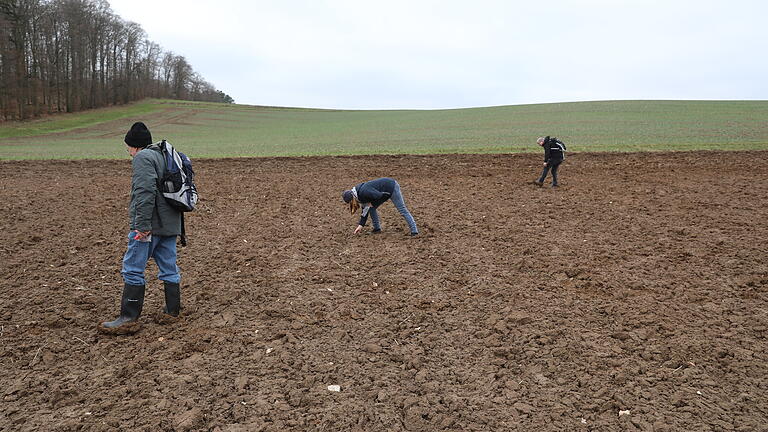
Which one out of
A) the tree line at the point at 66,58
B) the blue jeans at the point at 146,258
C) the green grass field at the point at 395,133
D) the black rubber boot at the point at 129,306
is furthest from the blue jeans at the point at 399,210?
the tree line at the point at 66,58

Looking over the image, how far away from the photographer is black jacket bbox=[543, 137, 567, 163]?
42.4 feet

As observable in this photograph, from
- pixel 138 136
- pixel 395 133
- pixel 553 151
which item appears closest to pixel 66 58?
pixel 395 133

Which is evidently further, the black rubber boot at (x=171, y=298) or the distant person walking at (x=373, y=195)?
the distant person walking at (x=373, y=195)

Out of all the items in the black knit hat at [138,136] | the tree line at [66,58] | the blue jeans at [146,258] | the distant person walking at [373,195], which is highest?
the tree line at [66,58]

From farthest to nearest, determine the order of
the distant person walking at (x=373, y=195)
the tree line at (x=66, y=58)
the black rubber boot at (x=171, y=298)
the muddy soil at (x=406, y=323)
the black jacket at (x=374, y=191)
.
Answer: the tree line at (x=66, y=58) < the black jacket at (x=374, y=191) < the distant person walking at (x=373, y=195) < the black rubber boot at (x=171, y=298) < the muddy soil at (x=406, y=323)

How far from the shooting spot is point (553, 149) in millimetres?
13055

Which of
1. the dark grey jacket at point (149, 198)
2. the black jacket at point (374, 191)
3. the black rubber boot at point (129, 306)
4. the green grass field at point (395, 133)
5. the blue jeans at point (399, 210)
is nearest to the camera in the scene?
the dark grey jacket at point (149, 198)

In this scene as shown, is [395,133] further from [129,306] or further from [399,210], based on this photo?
[129,306]

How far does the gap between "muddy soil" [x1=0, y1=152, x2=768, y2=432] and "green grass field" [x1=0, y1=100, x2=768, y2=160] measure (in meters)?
11.5

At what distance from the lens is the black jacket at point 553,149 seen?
12.9 m

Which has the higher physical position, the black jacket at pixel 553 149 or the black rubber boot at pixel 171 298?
the black jacket at pixel 553 149

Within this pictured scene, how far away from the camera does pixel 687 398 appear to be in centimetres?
399

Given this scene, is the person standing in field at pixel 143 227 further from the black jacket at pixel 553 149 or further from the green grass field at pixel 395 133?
the green grass field at pixel 395 133

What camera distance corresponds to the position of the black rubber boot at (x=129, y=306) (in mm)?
5242
